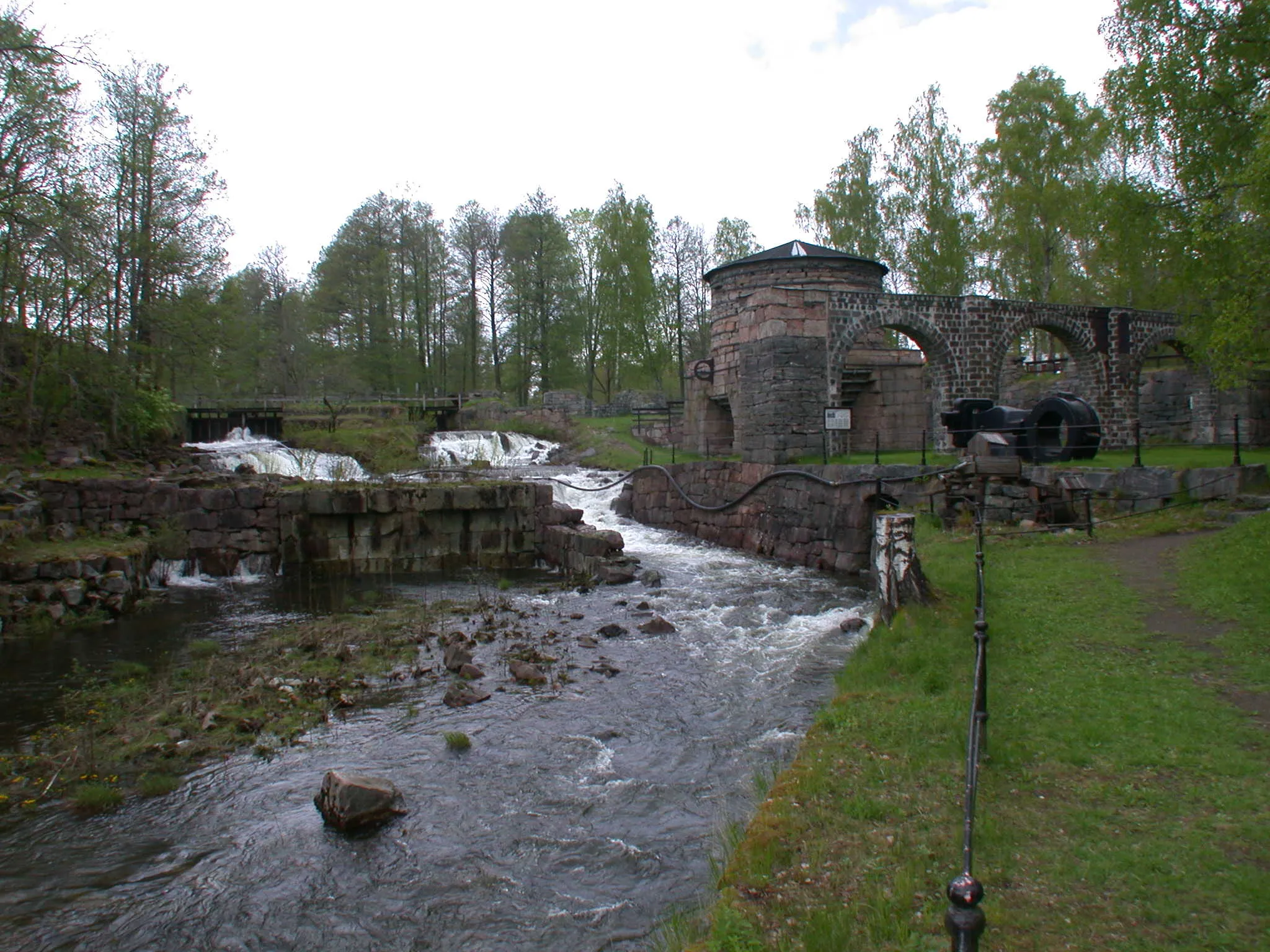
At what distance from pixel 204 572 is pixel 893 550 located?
1391cm

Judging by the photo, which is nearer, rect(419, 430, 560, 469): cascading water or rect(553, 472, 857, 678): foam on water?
rect(553, 472, 857, 678): foam on water

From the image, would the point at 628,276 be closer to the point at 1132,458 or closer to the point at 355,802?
the point at 1132,458

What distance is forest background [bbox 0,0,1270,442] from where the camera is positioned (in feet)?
42.5

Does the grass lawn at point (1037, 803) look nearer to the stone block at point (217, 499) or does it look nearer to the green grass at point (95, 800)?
the green grass at point (95, 800)

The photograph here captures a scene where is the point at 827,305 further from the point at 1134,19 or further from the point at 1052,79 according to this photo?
the point at 1052,79

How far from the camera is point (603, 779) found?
6523mm

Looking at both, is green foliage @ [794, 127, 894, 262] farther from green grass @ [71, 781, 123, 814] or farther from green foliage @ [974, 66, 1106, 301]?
green grass @ [71, 781, 123, 814]

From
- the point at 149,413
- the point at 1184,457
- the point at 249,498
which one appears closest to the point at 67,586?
the point at 249,498

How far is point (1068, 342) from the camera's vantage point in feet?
75.6

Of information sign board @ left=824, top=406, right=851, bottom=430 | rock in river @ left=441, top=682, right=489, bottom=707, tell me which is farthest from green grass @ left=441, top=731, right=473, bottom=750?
information sign board @ left=824, top=406, right=851, bottom=430

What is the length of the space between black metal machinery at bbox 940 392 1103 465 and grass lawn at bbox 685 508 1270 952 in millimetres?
8428

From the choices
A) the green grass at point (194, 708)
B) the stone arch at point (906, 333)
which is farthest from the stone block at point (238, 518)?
the stone arch at point (906, 333)

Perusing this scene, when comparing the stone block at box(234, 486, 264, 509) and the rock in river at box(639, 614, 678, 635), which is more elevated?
the stone block at box(234, 486, 264, 509)

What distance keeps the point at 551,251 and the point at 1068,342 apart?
30664mm
